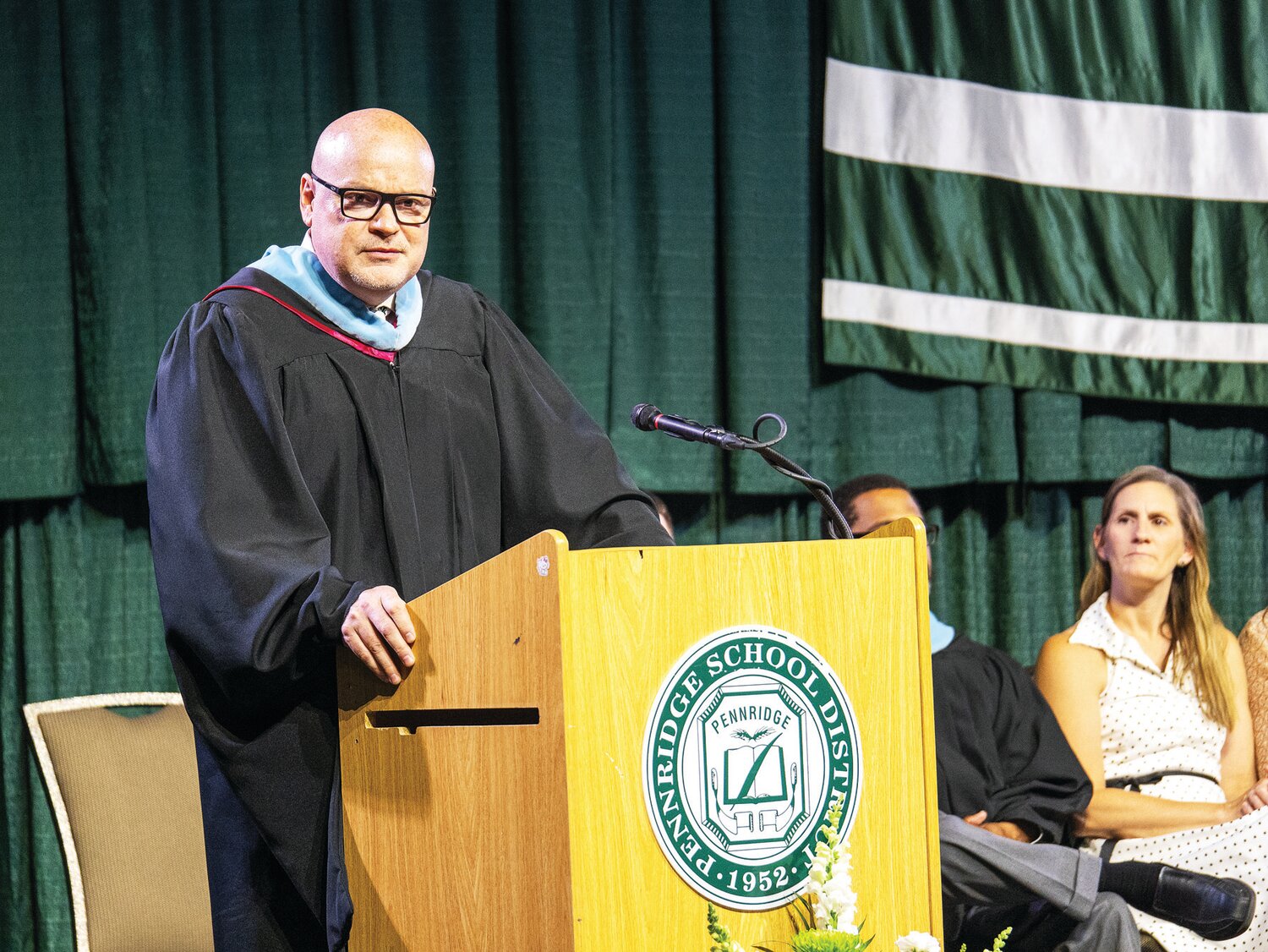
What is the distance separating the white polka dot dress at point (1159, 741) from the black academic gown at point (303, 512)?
1.93 metres

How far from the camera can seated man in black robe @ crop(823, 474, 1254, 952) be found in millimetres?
2891

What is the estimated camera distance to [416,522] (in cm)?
185

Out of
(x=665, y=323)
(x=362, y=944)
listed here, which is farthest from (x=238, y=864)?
(x=665, y=323)

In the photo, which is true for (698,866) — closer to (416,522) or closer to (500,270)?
(416,522)

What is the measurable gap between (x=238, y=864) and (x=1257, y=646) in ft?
9.42

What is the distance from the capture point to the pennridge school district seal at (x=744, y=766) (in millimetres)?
1409

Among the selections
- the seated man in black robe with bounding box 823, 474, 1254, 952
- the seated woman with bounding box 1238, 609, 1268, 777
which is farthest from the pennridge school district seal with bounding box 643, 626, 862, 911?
the seated woman with bounding box 1238, 609, 1268, 777

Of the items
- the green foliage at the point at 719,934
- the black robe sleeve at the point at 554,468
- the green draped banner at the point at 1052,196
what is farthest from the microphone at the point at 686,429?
the green draped banner at the point at 1052,196

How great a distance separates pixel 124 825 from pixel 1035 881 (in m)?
1.88

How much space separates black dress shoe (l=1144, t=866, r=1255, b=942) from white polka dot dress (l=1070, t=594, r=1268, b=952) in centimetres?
8

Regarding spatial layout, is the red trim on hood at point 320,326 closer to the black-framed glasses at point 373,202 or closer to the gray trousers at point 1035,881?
the black-framed glasses at point 373,202

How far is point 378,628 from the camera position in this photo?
1.52 metres

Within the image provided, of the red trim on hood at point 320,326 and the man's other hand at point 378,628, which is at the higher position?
the red trim on hood at point 320,326

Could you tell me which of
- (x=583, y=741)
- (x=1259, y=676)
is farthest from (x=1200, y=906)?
(x=583, y=741)
